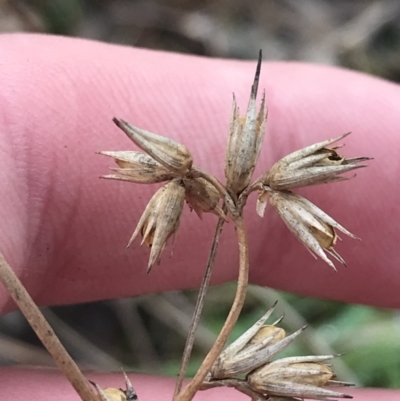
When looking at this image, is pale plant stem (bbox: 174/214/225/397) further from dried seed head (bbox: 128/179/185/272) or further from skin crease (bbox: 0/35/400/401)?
skin crease (bbox: 0/35/400/401)

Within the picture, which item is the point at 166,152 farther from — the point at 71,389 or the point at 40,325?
the point at 71,389

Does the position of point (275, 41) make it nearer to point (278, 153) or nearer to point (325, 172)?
point (278, 153)

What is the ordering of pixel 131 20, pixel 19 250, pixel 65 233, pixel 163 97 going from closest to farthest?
pixel 19 250, pixel 65 233, pixel 163 97, pixel 131 20

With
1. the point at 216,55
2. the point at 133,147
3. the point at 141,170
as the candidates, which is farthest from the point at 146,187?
the point at 216,55

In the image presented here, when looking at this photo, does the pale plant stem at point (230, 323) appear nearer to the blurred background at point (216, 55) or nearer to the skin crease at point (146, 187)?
the skin crease at point (146, 187)

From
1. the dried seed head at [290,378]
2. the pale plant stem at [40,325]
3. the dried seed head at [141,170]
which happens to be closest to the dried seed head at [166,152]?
the dried seed head at [141,170]

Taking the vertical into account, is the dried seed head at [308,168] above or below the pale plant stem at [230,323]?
above

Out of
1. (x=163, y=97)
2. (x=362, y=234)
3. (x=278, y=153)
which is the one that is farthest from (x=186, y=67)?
(x=362, y=234)
